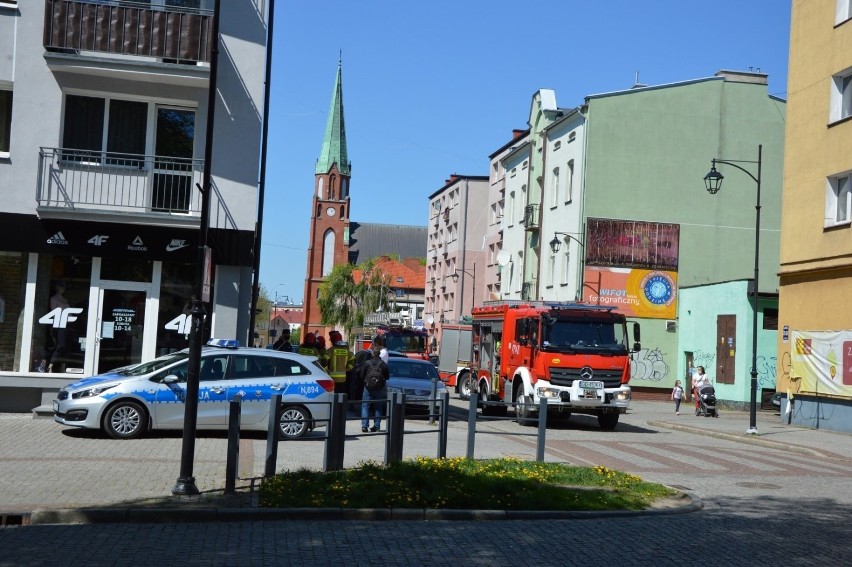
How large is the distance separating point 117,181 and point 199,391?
19.9 ft

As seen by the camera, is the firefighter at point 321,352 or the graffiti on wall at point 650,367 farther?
the graffiti on wall at point 650,367

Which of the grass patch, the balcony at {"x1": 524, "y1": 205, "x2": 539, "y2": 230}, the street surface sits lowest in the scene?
the street surface

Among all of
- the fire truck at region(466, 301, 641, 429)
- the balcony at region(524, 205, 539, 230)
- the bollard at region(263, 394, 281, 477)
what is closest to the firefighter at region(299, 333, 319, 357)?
the fire truck at region(466, 301, 641, 429)

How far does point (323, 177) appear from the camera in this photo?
138m

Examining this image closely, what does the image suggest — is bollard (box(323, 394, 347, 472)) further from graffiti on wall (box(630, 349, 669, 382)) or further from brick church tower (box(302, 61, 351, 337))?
brick church tower (box(302, 61, 351, 337))

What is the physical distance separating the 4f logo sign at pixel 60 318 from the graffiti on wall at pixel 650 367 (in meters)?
28.6

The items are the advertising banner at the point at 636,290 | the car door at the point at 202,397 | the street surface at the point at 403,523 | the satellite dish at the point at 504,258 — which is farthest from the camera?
the satellite dish at the point at 504,258

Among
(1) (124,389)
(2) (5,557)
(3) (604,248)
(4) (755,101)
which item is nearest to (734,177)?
(4) (755,101)

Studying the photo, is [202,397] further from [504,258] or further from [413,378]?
[504,258]

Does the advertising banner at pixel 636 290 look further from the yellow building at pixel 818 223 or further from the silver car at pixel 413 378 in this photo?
the silver car at pixel 413 378

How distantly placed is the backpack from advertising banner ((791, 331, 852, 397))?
13.8 m

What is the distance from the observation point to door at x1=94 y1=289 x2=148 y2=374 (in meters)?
21.0

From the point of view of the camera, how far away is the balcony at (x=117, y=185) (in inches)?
817

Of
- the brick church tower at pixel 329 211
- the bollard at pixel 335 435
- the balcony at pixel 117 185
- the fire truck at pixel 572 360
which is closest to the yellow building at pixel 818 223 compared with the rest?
the fire truck at pixel 572 360
